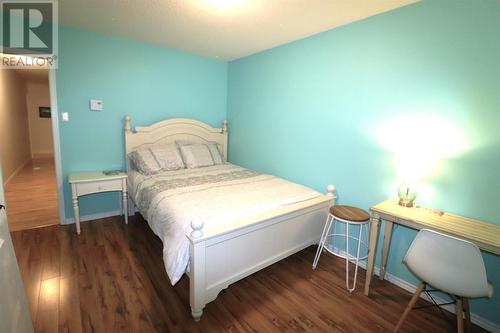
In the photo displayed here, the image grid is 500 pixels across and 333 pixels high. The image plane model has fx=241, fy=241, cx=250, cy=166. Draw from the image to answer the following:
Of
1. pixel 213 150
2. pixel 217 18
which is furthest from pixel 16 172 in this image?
pixel 217 18

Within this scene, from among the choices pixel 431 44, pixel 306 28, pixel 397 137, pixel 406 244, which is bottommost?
pixel 406 244

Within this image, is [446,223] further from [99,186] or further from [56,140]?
[56,140]

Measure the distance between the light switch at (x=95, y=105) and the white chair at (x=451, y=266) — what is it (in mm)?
3441

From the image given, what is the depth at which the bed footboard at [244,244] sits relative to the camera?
1609 millimetres

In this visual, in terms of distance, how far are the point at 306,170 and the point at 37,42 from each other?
3261mm

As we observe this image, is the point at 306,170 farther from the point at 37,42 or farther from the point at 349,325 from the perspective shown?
the point at 37,42

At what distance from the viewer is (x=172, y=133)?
11.4 ft

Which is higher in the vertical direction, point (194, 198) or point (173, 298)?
point (194, 198)

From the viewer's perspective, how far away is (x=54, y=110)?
269cm

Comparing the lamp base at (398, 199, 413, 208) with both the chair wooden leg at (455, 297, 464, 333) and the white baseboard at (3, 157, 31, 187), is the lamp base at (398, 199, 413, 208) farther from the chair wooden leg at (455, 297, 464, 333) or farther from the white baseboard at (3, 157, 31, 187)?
the white baseboard at (3, 157, 31, 187)

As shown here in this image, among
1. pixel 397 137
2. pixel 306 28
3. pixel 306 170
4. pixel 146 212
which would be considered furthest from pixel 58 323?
pixel 306 28

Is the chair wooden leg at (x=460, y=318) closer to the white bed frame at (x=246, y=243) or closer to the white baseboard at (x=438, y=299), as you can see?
the white baseboard at (x=438, y=299)

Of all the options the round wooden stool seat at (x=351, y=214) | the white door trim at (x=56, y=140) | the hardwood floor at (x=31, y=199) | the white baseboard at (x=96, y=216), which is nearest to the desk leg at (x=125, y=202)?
the white baseboard at (x=96, y=216)

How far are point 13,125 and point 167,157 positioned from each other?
4.59 meters
